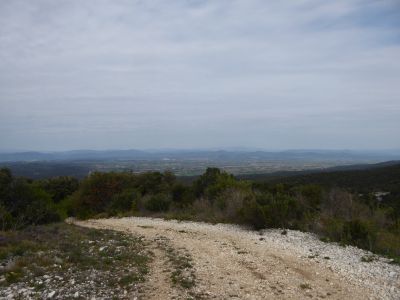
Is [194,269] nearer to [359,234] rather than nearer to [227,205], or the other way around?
[359,234]

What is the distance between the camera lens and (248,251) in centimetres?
1345

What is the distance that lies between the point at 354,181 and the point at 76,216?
107ft

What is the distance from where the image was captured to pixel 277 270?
1109 centimetres

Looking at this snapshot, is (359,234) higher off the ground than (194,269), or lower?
higher

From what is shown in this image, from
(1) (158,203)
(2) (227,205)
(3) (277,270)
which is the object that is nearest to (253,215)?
(2) (227,205)

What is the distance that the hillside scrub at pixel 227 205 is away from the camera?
15.8m

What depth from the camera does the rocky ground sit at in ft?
30.4

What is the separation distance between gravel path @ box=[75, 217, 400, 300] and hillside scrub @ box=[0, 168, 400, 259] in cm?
134

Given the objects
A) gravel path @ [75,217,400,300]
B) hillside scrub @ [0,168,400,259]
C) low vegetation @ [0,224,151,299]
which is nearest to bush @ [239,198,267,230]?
hillside scrub @ [0,168,400,259]

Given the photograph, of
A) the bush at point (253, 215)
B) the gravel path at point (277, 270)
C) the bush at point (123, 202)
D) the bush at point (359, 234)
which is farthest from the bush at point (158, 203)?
the bush at point (359, 234)

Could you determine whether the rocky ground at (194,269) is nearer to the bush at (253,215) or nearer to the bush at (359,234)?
the bush at (359,234)

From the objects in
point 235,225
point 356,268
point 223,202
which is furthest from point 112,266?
point 223,202

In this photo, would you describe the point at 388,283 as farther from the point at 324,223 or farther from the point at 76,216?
the point at 76,216

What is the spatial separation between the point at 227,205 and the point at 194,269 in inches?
434
